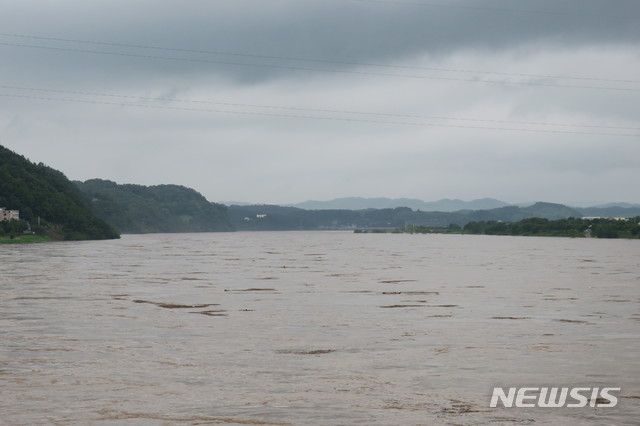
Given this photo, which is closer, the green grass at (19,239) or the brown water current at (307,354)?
the brown water current at (307,354)

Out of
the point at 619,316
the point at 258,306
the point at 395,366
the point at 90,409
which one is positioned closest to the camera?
the point at 90,409

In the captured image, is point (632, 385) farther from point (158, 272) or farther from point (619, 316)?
point (158, 272)

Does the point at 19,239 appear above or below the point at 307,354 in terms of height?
above

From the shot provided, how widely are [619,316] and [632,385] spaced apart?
16758mm

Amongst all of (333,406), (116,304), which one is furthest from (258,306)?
(333,406)

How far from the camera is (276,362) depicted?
2220 cm

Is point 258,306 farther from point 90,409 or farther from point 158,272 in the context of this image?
point 158,272

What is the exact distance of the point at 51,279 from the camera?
192ft

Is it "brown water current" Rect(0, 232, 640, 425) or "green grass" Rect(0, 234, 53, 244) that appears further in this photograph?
"green grass" Rect(0, 234, 53, 244)

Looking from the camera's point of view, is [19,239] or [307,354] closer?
[307,354]

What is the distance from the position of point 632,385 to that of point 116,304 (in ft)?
89.9

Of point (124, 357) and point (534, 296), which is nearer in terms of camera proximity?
point (124, 357)

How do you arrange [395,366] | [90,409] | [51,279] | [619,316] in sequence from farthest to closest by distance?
[51,279]
[619,316]
[395,366]
[90,409]

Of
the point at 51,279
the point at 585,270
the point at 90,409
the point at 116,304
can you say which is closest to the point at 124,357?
the point at 90,409
